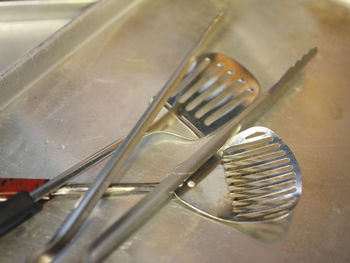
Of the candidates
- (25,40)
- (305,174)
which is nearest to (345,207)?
(305,174)

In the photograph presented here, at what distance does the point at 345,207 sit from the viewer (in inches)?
20.2

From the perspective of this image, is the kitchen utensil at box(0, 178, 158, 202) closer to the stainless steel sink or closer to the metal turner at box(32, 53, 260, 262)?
the metal turner at box(32, 53, 260, 262)

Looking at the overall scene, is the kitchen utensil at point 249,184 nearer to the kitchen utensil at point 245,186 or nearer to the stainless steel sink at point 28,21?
the kitchen utensil at point 245,186

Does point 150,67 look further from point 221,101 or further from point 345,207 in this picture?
point 345,207

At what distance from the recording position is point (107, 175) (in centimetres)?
47

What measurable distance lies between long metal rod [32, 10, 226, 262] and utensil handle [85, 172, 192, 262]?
0.04 metres

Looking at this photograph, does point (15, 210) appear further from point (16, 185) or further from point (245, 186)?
point (245, 186)

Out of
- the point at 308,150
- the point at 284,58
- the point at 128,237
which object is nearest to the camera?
the point at 128,237

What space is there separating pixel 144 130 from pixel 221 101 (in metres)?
0.14

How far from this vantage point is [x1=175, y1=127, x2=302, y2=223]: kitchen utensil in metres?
0.48

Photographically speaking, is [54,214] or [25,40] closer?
[54,214]

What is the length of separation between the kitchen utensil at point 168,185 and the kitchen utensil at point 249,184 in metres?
0.02

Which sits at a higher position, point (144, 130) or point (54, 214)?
point (144, 130)

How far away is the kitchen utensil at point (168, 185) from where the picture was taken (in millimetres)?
420
